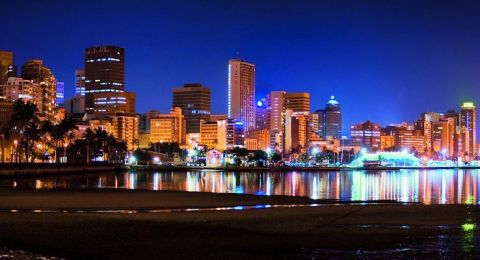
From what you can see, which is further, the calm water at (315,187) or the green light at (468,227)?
the calm water at (315,187)

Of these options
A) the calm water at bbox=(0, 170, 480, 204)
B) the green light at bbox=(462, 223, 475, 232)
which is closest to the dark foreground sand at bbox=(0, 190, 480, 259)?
the green light at bbox=(462, 223, 475, 232)

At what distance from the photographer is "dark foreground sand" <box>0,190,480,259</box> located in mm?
23047

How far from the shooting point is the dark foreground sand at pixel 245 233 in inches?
907

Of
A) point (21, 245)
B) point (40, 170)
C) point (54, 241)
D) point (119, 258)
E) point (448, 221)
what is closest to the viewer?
point (119, 258)

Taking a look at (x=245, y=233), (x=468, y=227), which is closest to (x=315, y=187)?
(x=468, y=227)

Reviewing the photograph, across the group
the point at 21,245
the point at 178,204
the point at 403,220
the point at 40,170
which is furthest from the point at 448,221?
the point at 40,170

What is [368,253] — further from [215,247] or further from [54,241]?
[54,241]

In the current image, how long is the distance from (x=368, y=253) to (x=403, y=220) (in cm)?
1180

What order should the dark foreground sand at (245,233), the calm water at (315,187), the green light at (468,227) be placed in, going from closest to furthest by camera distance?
1. the dark foreground sand at (245,233)
2. the green light at (468,227)
3. the calm water at (315,187)

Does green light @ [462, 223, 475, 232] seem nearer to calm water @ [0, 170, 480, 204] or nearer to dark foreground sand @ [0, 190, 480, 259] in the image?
dark foreground sand @ [0, 190, 480, 259]

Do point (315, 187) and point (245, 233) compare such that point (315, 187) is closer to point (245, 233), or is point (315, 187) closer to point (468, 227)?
point (468, 227)

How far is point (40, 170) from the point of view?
416ft

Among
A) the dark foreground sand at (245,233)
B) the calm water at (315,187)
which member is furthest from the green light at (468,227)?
the calm water at (315,187)

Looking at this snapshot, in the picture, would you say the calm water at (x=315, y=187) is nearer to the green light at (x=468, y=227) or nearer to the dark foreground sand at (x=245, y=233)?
the dark foreground sand at (x=245, y=233)
